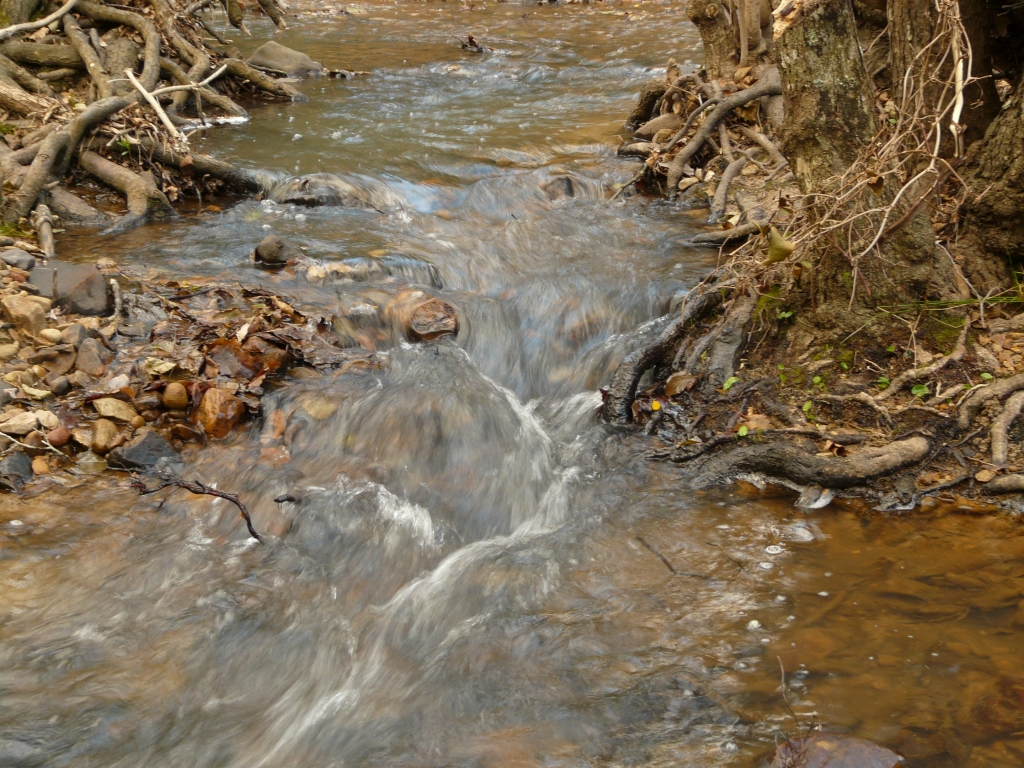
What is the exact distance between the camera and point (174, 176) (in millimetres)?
7250

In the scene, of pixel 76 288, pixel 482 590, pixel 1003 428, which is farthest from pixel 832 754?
pixel 76 288

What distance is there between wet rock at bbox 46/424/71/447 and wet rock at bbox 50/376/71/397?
0.32m

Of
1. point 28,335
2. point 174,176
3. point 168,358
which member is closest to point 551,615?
point 168,358

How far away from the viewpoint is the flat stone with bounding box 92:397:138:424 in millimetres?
4298

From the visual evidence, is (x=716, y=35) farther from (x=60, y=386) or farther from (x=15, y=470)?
(x=15, y=470)

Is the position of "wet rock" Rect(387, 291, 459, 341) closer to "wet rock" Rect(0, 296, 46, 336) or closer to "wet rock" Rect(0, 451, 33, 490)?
"wet rock" Rect(0, 296, 46, 336)

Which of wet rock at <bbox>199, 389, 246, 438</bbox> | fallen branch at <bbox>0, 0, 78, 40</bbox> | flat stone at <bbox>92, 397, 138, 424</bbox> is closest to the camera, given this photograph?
flat stone at <bbox>92, 397, 138, 424</bbox>

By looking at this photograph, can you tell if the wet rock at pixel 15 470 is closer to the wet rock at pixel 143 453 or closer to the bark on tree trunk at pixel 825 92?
the wet rock at pixel 143 453

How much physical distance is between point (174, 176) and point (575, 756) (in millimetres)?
6540

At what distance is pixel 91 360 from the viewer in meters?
4.59

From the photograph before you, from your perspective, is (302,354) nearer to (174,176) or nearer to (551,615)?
(551,615)

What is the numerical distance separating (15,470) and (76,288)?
1.48 metres

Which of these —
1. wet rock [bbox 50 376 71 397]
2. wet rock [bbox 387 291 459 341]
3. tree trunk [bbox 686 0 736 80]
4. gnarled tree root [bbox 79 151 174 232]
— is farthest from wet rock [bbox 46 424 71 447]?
tree trunk [bbox 686 0 736 80]

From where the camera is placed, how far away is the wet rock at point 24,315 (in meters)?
4.64
